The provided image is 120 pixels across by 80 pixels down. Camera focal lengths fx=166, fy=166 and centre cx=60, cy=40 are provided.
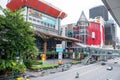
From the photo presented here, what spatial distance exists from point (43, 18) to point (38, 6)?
15.8 feet

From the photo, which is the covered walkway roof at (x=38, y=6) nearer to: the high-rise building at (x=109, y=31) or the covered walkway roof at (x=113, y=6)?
the covered walkway roof at (x=113, y=6)

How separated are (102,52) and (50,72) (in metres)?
39.7

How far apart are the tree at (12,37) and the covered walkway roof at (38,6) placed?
2896cm

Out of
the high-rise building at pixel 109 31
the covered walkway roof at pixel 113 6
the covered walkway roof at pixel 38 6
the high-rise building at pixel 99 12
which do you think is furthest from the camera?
the high-rise building at pixel 99 12

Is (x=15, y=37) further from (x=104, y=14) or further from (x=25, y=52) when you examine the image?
(x=104, y=14)

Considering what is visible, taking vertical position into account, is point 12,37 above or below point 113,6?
above

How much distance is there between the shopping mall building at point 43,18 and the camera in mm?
49731

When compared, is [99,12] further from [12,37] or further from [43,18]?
[12,37]

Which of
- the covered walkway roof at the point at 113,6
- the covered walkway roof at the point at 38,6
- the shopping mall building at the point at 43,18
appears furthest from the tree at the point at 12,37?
the covered walkway roof at the point at 38,6

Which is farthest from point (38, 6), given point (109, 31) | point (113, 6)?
point (109, 31)

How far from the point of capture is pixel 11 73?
24953 millimetres

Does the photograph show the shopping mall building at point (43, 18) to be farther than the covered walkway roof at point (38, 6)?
No

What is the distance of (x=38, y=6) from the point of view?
5294cm

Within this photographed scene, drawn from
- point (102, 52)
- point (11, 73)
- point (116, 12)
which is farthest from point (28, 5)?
point (116, 12)
